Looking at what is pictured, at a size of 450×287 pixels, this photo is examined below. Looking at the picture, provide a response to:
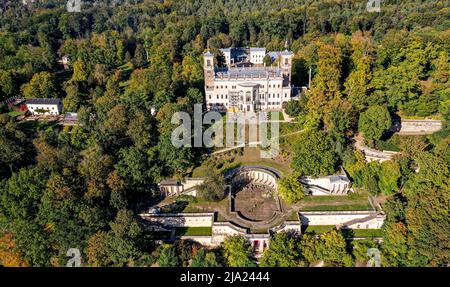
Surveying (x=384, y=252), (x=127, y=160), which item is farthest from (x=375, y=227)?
(x=127, y=160)

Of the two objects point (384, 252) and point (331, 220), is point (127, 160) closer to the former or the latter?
point (331, 220)

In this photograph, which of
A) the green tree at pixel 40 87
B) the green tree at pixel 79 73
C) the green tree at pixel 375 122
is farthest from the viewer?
the green tree at pixel 79 73

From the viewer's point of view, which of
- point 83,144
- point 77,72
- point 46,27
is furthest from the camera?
point 46,27

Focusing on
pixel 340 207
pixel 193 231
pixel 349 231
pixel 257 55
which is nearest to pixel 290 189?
pixel 340 207

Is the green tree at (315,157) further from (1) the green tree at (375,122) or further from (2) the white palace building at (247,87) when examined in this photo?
(2) the white palace building at (247,87)

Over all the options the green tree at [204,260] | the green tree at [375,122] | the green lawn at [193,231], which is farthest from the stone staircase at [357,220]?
the green tree at [204,260]

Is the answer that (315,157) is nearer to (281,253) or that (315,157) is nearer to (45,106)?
(281,253)

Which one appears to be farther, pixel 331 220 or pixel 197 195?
pixel 197 195
